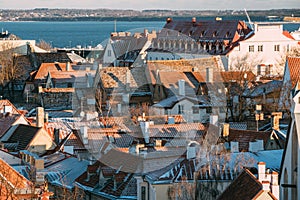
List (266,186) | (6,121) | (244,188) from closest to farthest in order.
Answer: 1. (266,186)
2. (244,188)
3. (6,121)

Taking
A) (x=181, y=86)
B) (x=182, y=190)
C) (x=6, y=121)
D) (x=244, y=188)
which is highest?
(x=244, y=188)

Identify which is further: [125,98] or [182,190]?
[125,98]

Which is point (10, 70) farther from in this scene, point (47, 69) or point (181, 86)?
point (181, 86)

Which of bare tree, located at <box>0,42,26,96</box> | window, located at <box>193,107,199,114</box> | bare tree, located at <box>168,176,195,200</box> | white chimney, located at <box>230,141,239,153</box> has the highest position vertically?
bare tree, located at <box>168,176,195,200</box>

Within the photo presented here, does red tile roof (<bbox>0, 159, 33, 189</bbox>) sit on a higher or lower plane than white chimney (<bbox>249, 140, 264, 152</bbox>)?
higher

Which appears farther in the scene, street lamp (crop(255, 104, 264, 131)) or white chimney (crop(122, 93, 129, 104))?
white chimney (crop(122, 93, 129, 104))

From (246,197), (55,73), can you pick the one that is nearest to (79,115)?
(55,73)

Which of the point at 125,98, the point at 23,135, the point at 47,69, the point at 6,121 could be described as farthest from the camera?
the point at 47,69

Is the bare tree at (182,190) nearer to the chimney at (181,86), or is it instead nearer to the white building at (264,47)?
the chimney at (181,86)

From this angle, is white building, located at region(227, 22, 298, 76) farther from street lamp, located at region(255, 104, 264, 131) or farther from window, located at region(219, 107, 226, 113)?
street lamp, located at region(255, 104, 264, 131)

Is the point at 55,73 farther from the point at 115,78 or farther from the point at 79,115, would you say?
the point at 79,115

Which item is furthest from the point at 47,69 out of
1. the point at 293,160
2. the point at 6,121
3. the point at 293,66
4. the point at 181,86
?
the point at 293,160

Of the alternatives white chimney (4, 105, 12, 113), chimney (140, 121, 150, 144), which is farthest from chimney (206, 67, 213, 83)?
chimney (140, 121, 150, 144)

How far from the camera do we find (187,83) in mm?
51844
